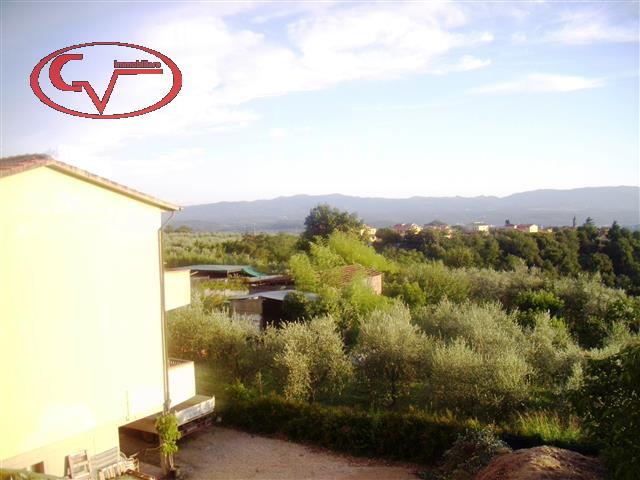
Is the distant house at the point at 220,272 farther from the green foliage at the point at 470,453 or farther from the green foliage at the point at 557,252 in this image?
the green foliage at the point at 470,453

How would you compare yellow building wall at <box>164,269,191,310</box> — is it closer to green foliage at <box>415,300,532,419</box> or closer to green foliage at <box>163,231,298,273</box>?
green foliage at <box>415,300,532,419</box>

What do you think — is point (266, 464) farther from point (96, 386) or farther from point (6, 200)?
point (6, 200)

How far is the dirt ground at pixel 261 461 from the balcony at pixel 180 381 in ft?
5.78

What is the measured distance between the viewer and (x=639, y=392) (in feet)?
23.6

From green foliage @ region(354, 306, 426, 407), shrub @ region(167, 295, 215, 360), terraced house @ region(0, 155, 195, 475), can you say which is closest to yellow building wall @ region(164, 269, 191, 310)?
terraced house @ region(0, 155, 195, 475)

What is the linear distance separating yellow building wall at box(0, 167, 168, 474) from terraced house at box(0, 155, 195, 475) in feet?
0.06

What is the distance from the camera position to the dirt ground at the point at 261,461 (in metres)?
12.9

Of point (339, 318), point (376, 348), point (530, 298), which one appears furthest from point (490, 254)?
point (376, 348)

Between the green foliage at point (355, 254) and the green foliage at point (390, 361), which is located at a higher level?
the green foliage at point (355, 254)

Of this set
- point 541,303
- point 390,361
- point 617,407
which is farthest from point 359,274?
point 617,407

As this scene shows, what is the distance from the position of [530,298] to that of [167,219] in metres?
19.9

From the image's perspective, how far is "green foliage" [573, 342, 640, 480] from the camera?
6965 millimetres

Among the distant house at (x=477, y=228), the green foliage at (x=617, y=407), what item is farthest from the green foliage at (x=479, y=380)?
the distant house at (x=477, y=228)

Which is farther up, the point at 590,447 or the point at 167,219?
the point at 167,219
